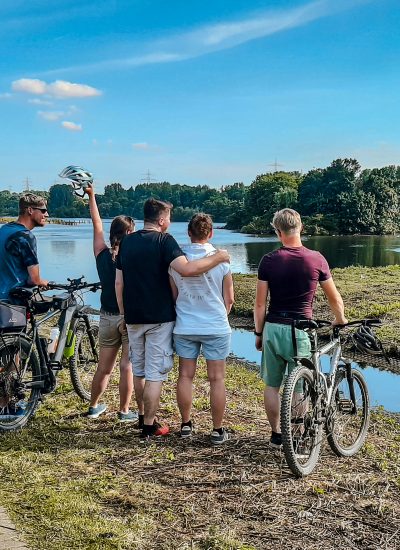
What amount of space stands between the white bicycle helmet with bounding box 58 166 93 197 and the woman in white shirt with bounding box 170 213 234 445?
123 centimetres

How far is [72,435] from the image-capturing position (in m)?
5.04

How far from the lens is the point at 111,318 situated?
5.26m

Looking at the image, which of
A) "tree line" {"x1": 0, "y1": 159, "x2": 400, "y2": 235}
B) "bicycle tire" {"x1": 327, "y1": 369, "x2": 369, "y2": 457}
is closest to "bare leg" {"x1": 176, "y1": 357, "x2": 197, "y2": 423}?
"bicycle tire" {"x1": 327, "y1": 369, "x2": 369, "y2": 457}

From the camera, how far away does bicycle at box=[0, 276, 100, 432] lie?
495cm

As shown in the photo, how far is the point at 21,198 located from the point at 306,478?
10.7ft

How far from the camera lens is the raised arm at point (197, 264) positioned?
4.45m

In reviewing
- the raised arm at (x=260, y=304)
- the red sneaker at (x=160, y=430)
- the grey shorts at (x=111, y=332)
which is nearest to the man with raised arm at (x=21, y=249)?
the grey shorts at (x=111, y=332)

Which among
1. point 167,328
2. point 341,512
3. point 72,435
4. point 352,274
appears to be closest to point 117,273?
point 167,328

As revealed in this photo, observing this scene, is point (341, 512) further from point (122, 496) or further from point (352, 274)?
point (352, 274)

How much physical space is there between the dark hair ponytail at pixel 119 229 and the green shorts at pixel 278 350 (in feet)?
4.89

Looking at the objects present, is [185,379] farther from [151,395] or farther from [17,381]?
[17,381]

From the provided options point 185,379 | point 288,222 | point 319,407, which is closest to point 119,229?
point 185,379

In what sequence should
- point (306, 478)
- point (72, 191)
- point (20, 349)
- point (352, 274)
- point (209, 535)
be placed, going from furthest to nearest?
point (352, 274) → point (72, 191) → point (20, 349) → point (306, 478) → point (209, 535)

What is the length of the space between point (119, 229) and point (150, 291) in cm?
74
